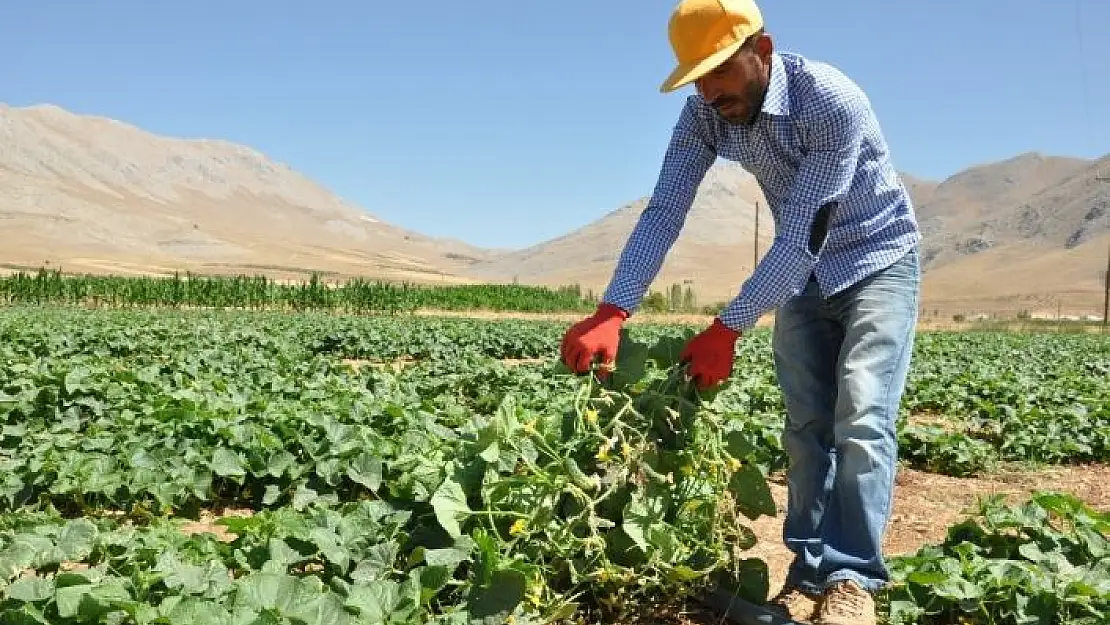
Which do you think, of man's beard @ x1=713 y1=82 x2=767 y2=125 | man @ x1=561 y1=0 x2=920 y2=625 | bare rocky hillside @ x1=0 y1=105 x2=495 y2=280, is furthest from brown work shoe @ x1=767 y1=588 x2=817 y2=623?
bare rocky hillside @ x1=0 y1=105 x2=495 y2=280

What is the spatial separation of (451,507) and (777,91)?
1.64 meters

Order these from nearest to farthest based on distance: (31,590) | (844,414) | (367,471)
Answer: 1. (31,590)
2. (844,414)
3. (367,471)

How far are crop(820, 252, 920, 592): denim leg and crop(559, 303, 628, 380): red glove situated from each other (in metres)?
0.76

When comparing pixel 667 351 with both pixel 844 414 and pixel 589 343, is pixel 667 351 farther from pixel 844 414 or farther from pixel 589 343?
pixel 844 414

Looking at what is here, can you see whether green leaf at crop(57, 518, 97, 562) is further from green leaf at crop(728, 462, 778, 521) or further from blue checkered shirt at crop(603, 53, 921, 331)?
green leaf at crop(728, 462, 778, 521)

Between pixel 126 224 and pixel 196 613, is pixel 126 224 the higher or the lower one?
the higher one

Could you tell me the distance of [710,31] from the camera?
2.85 m

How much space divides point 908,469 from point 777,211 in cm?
392

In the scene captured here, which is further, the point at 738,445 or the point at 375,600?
the point at 738,445

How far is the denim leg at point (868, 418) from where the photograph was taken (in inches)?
123

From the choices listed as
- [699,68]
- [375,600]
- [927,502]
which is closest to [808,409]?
[699,68]

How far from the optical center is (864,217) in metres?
3.23

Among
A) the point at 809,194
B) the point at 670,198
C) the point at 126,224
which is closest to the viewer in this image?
the point at 809,194

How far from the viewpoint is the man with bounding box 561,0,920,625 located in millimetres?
3035
